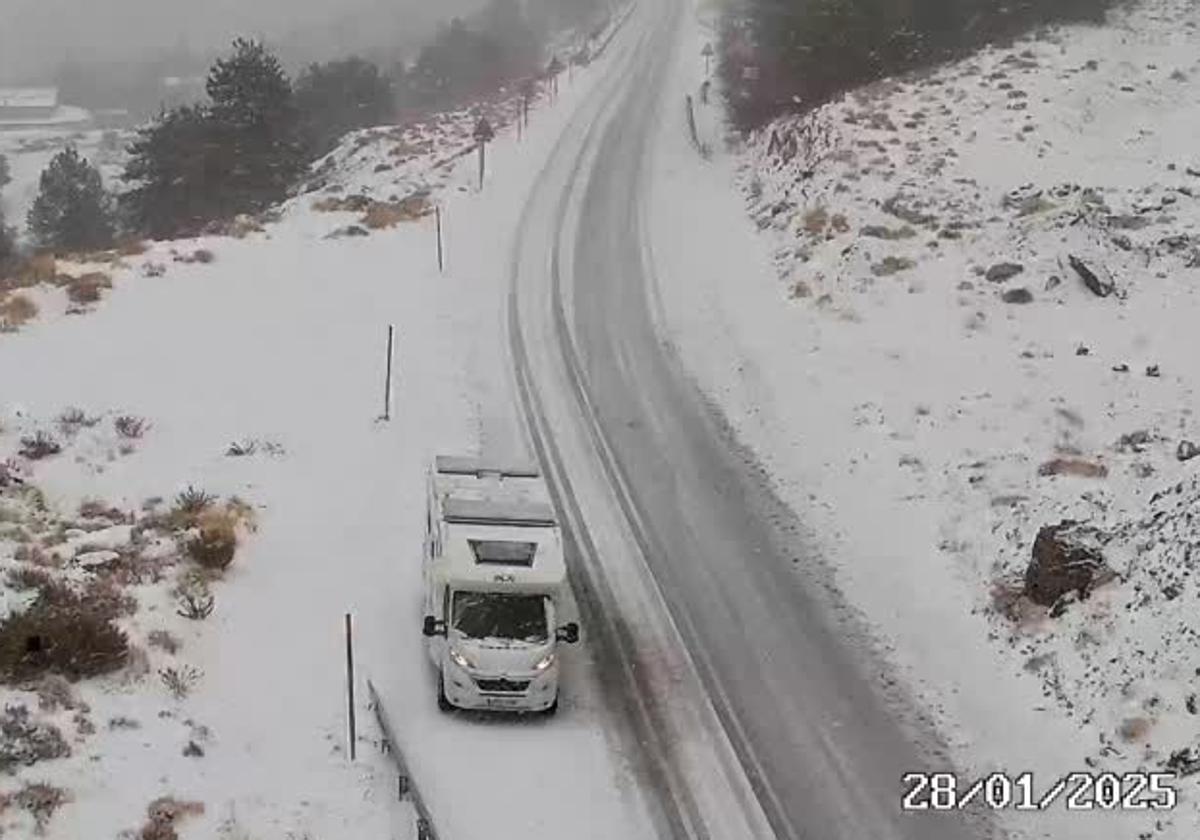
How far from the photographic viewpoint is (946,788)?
1712cm

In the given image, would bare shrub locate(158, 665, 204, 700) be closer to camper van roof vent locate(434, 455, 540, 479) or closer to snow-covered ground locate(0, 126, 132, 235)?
camper van roof vent locate(434, 455, 540, 479)

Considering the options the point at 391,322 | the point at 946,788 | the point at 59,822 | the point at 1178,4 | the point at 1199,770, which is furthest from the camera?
the point at 1178,4

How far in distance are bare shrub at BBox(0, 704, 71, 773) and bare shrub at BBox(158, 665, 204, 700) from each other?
183 cm

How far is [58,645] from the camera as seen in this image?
17.4m

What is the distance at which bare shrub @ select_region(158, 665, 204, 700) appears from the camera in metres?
17.6

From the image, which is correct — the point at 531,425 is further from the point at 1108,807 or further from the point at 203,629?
the point at 1108,807

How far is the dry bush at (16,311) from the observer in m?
31.8

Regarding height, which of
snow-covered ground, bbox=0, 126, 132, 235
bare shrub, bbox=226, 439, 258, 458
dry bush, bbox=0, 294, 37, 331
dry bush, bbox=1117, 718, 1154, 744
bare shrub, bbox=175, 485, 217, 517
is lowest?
snow-covered ground, bbox=0, 126, 132, 235

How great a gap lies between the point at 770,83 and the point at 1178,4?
15105 mm

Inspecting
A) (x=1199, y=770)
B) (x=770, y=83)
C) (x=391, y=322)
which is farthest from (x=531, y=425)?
(x=770, y=83)

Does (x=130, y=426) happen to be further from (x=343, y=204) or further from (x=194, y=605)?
(x=343, y=204)

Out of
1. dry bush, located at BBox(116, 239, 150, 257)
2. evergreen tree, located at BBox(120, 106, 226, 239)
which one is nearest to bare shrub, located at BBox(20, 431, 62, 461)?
dry bush, located at BBox(116, 239, 150, 257)

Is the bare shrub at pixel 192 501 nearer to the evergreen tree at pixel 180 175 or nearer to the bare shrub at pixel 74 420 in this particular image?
the bare shrub at pixel 74 420

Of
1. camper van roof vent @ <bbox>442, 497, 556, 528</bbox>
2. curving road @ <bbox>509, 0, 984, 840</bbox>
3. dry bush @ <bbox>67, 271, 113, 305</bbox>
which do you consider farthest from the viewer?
dry bush @ <bbox>67, 271, 113, 305</bbox>
